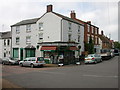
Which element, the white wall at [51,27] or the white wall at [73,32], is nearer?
the white wall at [51,27]

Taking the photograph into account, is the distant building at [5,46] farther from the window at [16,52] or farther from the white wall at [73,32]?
the white wall at [73,32]

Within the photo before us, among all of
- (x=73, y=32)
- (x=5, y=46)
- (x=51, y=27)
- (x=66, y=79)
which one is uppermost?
(x=51, y=27)

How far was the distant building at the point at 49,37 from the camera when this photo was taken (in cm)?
2727

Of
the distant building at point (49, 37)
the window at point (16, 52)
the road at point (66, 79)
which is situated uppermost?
the distant building at point (49, 37)

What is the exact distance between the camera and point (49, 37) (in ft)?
94.8

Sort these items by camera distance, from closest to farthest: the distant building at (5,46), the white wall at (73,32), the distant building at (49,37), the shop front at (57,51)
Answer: the shop front at (57,51) → the distant building at (49,37) → the white wall at (73,32) → the distant building at (5,46)

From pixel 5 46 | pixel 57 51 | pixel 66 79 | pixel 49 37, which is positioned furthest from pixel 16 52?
pixel 66 79

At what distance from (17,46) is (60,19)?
1196cm

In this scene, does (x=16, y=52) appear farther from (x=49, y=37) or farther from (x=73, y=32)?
(x=73, y=32)

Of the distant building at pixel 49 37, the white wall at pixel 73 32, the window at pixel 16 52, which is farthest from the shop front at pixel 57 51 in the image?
the window at pixel 16 52

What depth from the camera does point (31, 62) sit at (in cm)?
2242

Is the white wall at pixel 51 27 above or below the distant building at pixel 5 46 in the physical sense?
above

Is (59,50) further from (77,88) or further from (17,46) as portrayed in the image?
(77,88)

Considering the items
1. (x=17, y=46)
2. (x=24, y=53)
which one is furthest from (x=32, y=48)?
(x=17, y=46)
